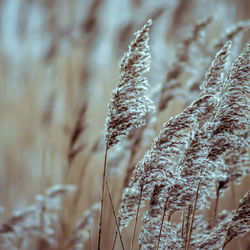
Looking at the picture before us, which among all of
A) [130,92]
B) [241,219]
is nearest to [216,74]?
[130,92]

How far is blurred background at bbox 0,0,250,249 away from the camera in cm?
154

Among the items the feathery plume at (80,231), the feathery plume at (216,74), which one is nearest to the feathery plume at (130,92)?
the feathery plume at (216,74)

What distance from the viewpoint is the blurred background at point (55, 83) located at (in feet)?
5.05

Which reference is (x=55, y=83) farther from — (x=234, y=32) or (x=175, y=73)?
(x=234, y=32)

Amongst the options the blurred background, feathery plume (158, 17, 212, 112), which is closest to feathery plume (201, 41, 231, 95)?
feathery plume (158, 17, 212, 112)

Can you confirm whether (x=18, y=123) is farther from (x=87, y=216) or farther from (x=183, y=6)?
(x=183, y=6)

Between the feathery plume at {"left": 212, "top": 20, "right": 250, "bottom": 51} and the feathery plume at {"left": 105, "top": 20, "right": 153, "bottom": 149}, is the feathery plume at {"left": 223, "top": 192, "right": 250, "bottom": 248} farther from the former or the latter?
the feathery plume at {"left": 212, "top": 20, "right": 250, "bottom": 51}

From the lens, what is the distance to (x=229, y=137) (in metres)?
0.60

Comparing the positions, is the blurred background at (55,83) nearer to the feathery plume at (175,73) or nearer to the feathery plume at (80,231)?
the feathery plume at (80,231)

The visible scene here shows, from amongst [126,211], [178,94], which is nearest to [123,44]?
[178,94]

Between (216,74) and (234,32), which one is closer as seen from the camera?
(216,74)

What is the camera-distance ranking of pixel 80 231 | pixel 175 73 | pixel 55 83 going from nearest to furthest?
pixel 175 73 < pixel 80 231 < pixel 55 83

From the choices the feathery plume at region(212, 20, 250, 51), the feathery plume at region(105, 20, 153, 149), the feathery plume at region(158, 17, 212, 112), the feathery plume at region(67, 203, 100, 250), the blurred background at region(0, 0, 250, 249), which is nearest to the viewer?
the feathery plume at region(105, 20, 153, 149)

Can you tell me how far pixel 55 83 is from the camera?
1815 millimetres
